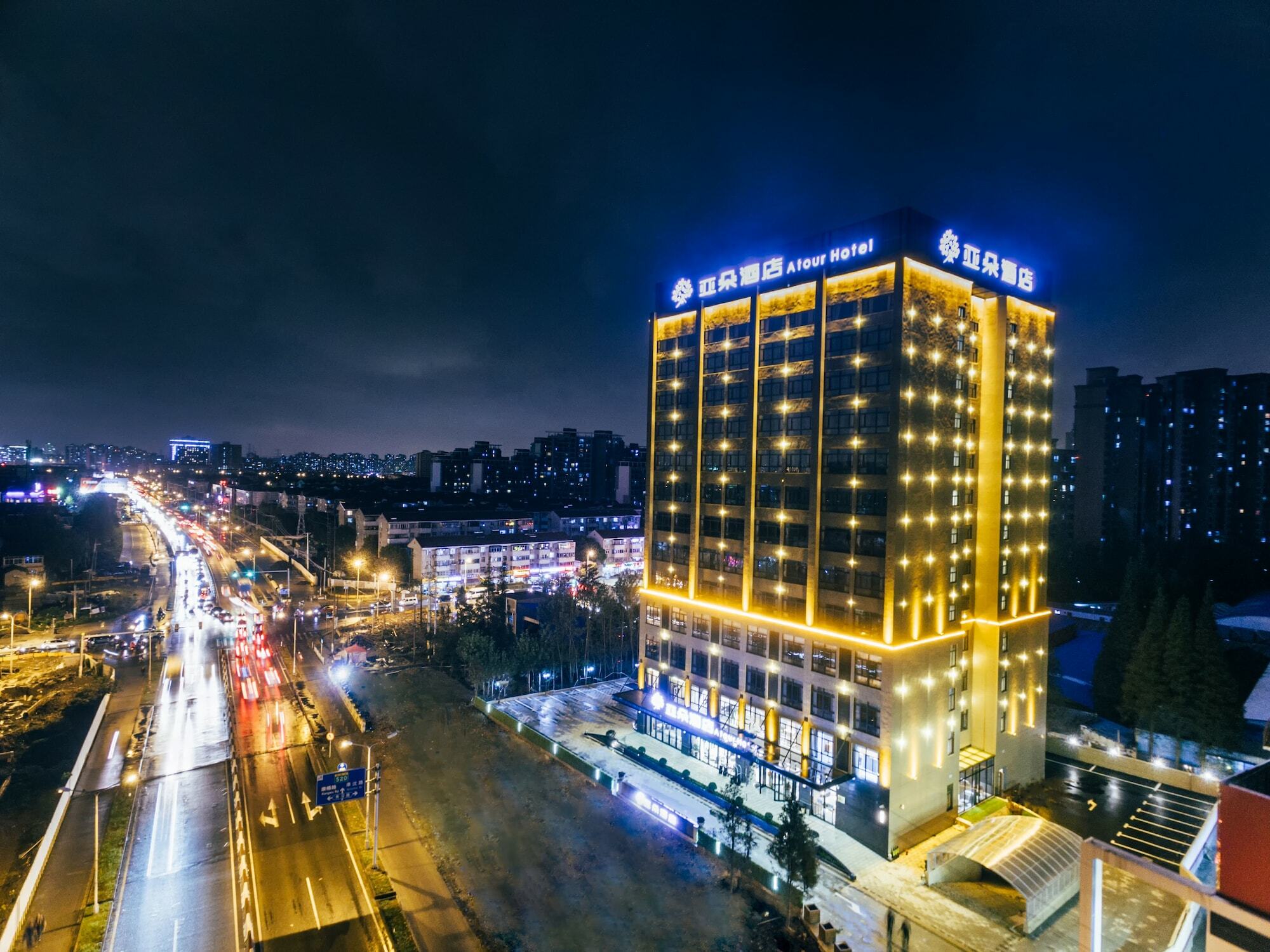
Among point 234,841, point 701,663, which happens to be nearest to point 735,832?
point 701,663

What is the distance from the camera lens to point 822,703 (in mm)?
40719

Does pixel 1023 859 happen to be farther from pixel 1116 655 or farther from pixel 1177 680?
pixel 1116 655

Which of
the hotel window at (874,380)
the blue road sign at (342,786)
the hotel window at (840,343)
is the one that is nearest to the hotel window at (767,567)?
the hotel window at (874,380)

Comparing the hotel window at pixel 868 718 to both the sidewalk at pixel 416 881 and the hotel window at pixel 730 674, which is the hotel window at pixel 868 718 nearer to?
the hotel window at pixel 730 674

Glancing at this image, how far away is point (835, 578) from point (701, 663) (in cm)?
1345

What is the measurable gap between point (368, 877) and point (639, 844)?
13.9 metres

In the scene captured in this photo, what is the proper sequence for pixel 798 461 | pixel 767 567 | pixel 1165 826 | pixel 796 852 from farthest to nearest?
1. pixel 767 567
2. pixel 798 461
3. pixel 1165 826
4. pixel 796 852

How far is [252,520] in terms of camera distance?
602 feet

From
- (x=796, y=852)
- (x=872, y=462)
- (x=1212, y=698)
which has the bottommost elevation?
(x=796, y=852)

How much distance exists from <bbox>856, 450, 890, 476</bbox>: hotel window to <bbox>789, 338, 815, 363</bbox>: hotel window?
25.3 feet

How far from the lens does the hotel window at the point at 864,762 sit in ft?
123

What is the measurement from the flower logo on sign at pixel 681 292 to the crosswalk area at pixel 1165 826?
44.2 meters

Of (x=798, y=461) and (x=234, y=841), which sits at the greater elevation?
(x=798, y=461)

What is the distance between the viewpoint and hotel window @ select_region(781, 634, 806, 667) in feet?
138
